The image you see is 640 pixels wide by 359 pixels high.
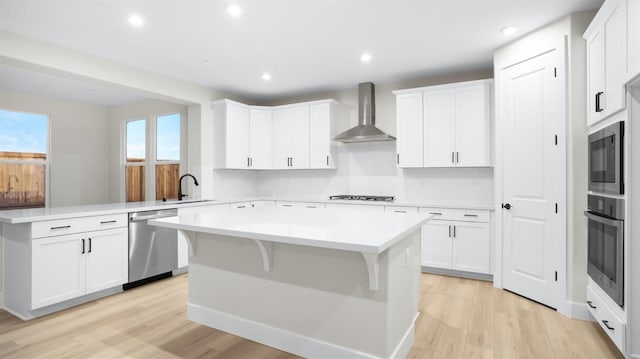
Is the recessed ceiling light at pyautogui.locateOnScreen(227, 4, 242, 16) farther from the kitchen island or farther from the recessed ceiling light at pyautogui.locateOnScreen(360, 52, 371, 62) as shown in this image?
the kitchen island

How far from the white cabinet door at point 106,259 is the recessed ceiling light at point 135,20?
2028 millimetres

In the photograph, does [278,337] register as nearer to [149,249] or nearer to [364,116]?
[149,249]

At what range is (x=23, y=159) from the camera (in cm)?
570

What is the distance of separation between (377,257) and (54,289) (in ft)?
9.82

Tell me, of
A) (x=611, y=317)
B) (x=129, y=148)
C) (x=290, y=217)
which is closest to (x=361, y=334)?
(x=290, y=217)

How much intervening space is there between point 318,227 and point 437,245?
2.51m

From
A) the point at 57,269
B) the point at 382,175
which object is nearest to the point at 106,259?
the point at 57,269

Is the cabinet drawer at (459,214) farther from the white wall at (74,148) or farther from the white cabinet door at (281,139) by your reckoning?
the white wall at (74,148)

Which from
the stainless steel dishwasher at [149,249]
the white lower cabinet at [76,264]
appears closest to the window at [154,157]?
the stainless steel dishwasher at [149,249]

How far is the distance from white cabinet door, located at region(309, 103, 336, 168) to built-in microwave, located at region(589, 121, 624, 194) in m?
3.20

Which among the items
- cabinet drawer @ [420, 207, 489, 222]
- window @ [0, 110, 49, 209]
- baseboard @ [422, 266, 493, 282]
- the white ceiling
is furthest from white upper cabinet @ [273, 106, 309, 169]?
window @ [0, 110, 49, 209]

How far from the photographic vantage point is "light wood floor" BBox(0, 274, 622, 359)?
227 centimetres

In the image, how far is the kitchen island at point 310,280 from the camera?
1888 mm

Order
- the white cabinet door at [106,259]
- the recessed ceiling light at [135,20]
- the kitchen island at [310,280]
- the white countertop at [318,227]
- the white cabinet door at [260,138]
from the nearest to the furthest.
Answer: the white countertop at [318,227] < the kitchen island at [310,280] < the recessed ceiling light at [135,20] < the white cabinet door at [106,259] < the white cabinet door at [260,138]
